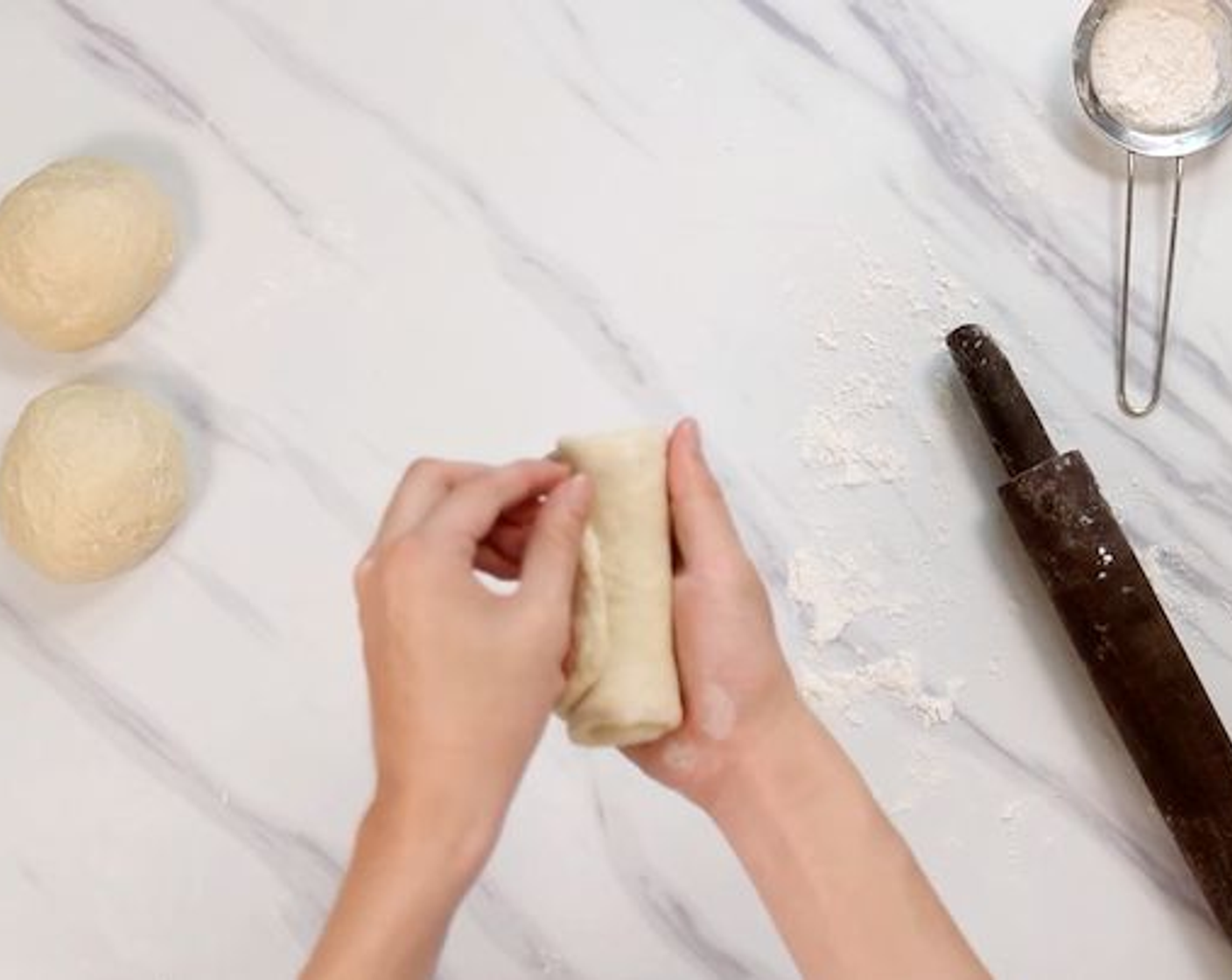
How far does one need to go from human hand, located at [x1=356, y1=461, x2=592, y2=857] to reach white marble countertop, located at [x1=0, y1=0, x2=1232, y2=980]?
291mm

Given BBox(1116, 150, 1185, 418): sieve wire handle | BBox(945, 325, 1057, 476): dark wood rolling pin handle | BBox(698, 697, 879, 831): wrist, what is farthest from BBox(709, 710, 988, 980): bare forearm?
BBox(1116, 150, 1185, 418): sieve wire handle

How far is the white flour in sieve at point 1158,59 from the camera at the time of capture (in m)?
1.01

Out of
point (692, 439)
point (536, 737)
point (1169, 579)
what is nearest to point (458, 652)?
point (536, 737)

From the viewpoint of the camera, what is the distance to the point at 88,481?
94 cm

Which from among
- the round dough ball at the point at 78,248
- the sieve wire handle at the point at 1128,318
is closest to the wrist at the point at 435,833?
the round dough ball at the point at 78,248

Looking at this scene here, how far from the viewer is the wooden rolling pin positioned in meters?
0.95

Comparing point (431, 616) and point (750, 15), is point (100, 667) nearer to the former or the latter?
point (431, 616)

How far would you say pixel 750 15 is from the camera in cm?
→ 104

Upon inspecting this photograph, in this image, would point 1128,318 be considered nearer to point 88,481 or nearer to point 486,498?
point 486,498

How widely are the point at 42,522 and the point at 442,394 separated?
232 millimetres

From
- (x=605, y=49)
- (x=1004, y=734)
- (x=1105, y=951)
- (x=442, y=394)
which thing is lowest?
(x=1105, y=951)

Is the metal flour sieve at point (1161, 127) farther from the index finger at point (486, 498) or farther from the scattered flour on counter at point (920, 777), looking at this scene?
the index finger at point (486, 498)

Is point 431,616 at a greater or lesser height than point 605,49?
lesser

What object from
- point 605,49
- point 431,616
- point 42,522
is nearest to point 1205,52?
point 605,49
